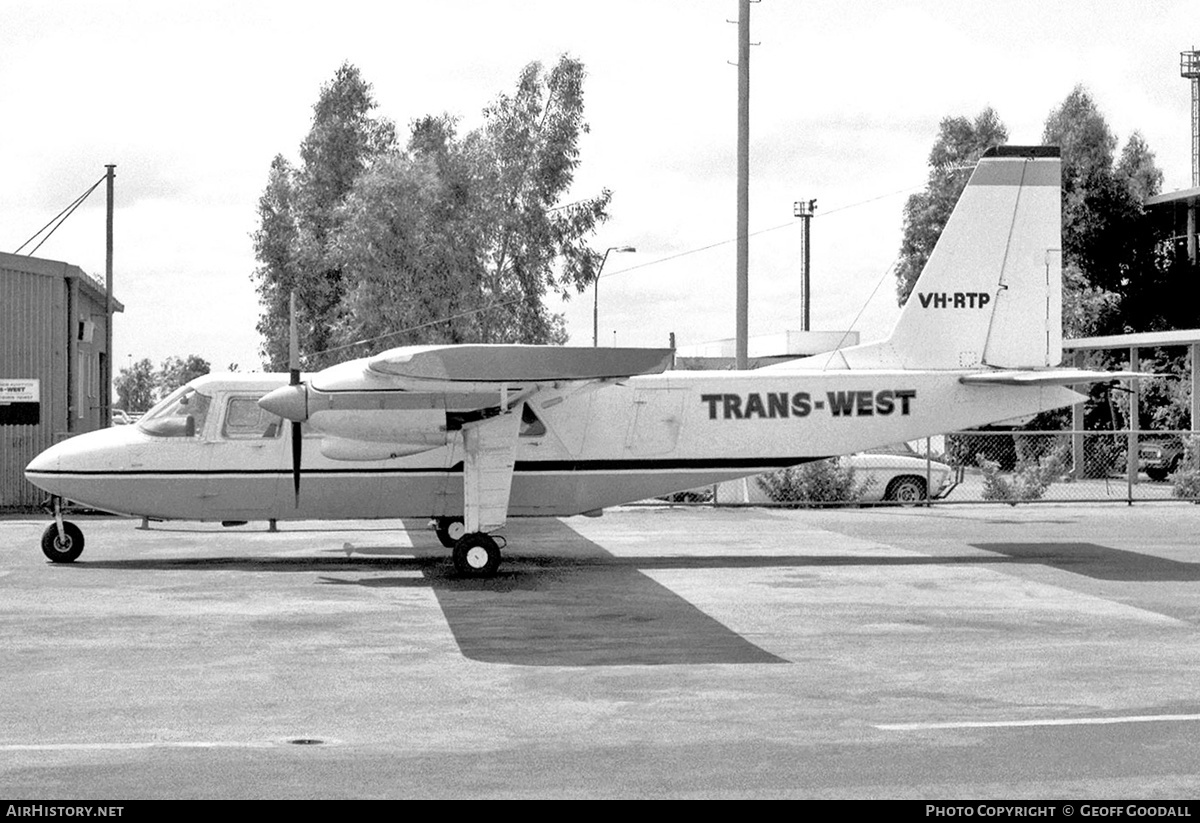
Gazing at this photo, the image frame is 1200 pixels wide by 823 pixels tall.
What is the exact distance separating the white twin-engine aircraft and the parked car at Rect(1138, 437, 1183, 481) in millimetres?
24189

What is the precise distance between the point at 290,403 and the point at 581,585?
13.4 feet

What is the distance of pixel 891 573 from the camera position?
699 inches

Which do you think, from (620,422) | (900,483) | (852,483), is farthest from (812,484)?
(620,422)

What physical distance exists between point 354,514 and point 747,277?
11.8 meters

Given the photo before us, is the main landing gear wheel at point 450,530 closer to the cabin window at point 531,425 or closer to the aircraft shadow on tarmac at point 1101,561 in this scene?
the cabin window at point 531,425

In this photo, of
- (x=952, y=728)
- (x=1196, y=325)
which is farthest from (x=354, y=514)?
(x=1196, y=325)

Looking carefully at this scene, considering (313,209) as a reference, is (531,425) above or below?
below

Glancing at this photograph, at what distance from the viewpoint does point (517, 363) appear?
15219mm

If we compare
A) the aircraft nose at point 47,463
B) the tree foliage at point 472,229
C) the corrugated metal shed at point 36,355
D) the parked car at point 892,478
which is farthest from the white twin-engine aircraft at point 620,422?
the tree foliage at point 472,229

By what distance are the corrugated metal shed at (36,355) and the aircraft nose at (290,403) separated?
1267 cm

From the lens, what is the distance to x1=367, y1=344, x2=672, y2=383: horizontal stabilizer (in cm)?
1516

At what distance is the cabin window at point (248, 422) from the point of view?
1873cm

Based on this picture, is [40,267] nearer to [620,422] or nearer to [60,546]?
[60,546]
